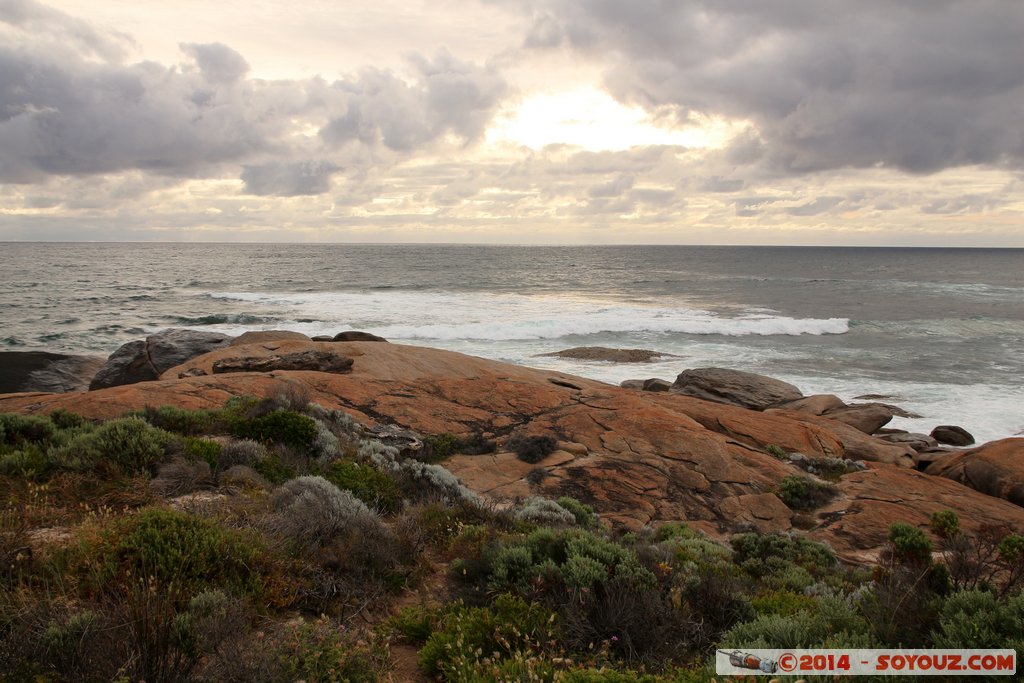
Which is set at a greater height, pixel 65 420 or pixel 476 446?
pixel 65 420

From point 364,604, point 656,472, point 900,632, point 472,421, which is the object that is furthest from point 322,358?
point 900,632

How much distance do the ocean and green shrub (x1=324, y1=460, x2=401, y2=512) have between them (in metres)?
19.9

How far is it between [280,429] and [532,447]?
500 centimetres

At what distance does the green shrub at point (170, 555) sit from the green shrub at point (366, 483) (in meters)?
2.96

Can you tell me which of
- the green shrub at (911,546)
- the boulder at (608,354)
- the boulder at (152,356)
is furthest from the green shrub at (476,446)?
the boulder at (608,354)

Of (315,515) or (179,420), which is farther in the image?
(179,420)

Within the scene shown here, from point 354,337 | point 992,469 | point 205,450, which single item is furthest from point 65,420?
point 992,469

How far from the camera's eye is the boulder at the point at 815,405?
21438 mm

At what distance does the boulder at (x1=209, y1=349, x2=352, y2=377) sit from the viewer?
1581 centimetres

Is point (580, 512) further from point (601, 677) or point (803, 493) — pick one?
point (601, 677)

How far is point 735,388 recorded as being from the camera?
22.8 meters

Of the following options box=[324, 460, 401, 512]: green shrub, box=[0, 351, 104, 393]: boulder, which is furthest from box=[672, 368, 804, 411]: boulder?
box=[0, 351, 104, 393]: boulder

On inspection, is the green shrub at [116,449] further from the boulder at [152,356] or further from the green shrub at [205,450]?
the boulder at [152,356]

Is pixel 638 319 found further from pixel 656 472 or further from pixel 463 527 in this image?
pixel 463 527
